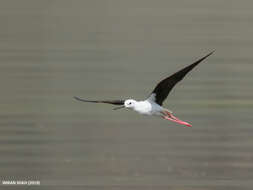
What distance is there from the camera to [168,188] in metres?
6.66

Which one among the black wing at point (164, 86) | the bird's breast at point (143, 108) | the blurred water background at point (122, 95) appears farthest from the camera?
the blurred water background at point (122, 95)

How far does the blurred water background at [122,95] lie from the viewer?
6.98 meters

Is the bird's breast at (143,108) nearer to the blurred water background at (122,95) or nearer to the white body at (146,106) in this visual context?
the white body at (146,106)

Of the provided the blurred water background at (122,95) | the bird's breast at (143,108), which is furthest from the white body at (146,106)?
the blurred water background at (122,95)

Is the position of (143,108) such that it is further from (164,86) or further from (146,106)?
(164,86)

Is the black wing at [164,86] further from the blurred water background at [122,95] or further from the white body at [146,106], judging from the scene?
the blurred water background at [122,95]

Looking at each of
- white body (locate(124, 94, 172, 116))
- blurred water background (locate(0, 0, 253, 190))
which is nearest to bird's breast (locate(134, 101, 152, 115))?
white body (locate(124, 94, 172, 116))

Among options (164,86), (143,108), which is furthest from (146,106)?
(164,86)

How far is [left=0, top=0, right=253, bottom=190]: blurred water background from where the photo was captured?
6.98 metres

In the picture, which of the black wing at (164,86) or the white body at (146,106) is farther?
the white body at (146,106)

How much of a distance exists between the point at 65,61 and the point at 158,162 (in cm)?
321

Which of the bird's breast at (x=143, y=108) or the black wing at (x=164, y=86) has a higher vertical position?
the black wing at (x=164, y=86)

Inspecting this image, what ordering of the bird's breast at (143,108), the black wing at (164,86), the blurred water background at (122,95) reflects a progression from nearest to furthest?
the black wing at (164,86) < the bird's breast at (143,108) < the blurred water background at (122,95)

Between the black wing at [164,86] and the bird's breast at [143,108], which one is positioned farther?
the bird's breast at [143,108]
